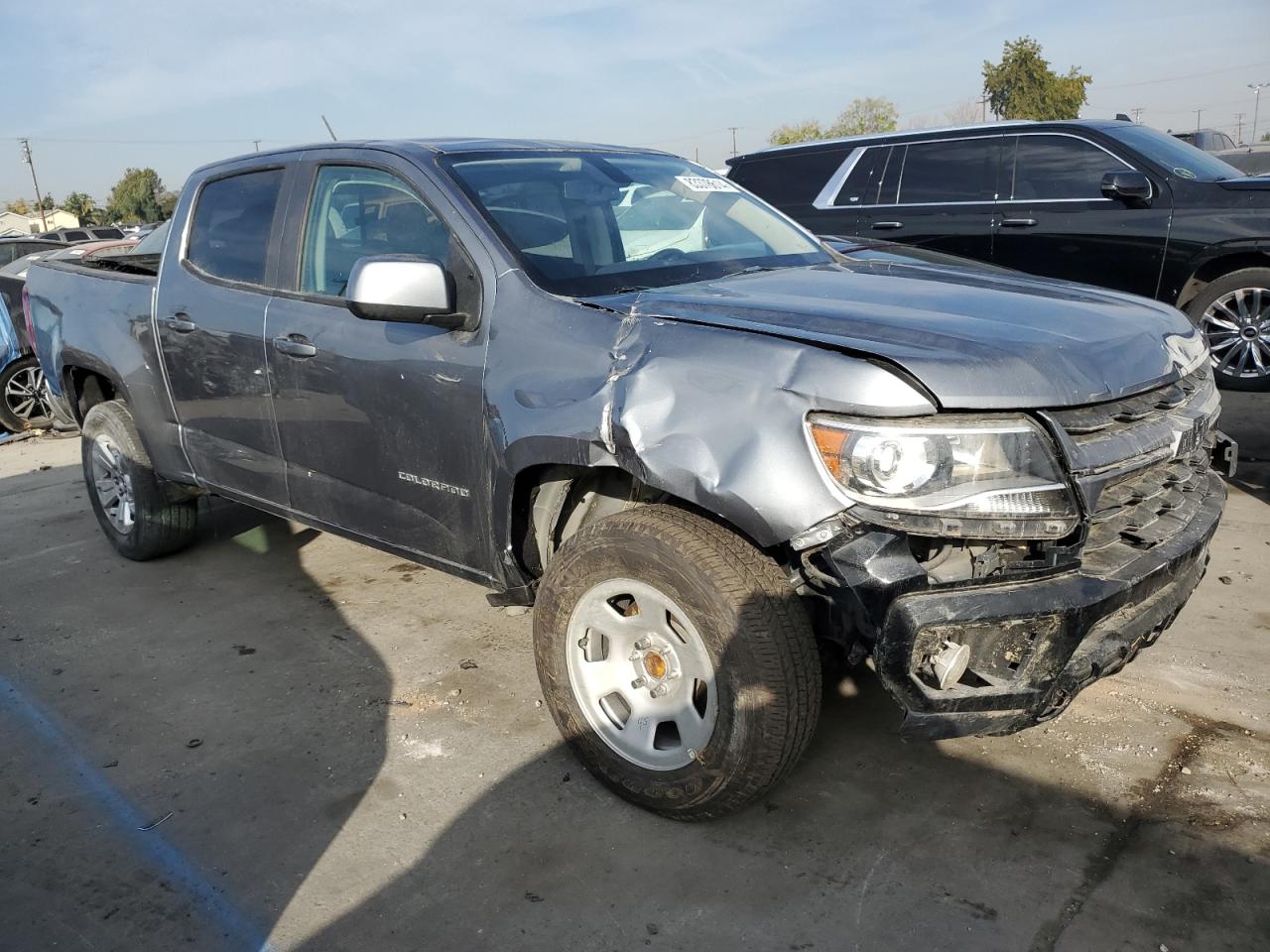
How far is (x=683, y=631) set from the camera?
266 centimetres

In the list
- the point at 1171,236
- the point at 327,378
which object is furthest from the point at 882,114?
the point at 327,378

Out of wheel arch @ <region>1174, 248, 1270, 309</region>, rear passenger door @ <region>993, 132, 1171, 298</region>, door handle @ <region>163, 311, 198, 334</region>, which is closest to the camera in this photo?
door handle @ <region>163, 311, 198, 334</region>

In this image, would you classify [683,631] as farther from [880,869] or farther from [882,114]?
[882,114]

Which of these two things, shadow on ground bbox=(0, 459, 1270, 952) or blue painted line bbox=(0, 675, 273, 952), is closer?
shadow on ground bbox=(0, 459, 1270, 952)

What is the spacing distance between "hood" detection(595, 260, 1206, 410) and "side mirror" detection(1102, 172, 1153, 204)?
139 inches

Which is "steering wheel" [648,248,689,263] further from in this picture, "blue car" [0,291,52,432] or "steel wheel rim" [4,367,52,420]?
"steel wheel rim" [4,367,52,420]

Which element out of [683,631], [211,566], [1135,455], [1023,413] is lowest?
[211,566]

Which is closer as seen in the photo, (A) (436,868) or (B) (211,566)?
(A) (436,868)

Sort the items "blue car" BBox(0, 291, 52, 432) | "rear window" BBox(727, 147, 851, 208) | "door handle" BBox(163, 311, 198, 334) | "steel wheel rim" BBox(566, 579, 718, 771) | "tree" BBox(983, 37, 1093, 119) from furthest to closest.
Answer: "tree" BBox(983, 37, 1093, 119), "blue car" BBox(0, 291, 52, 432), "rear window" BBox(727, 147, 851, 208), "door handle" BBox(163, 311, 198, 334), "steel wheel rim" BBox(566, 579, 718, 771)

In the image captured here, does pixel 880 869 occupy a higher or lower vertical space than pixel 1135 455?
lower

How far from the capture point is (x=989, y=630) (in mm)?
2258

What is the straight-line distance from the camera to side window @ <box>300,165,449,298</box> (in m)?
3.29

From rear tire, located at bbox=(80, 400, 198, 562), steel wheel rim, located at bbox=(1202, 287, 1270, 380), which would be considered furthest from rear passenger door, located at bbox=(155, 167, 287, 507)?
steel wheel rim, located at bbox=(1202, 287, 1270, 380)

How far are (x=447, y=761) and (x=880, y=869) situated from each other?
52.7 inches
